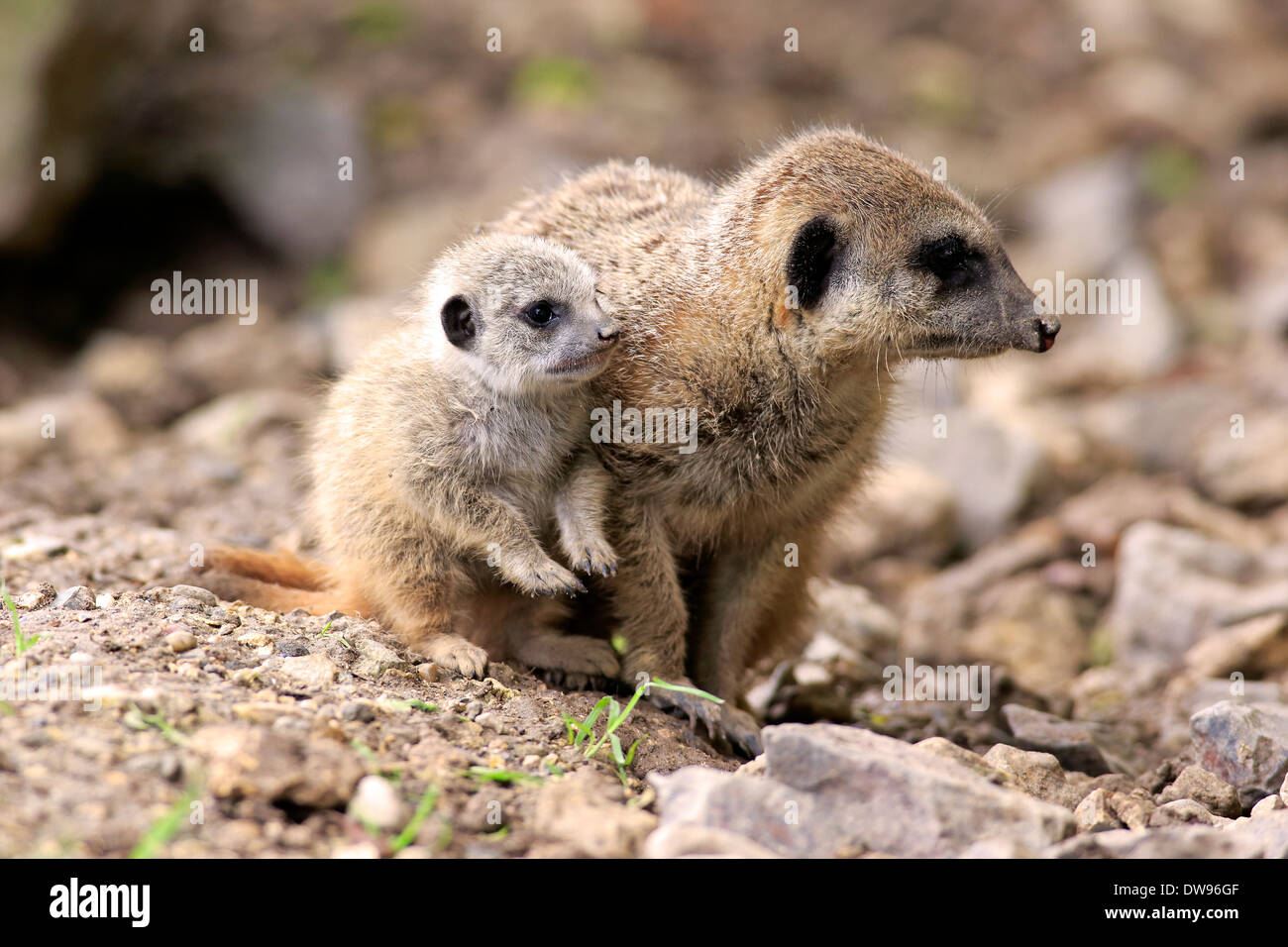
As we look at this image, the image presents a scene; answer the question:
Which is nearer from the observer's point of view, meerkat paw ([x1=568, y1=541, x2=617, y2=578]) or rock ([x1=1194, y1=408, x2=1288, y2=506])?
meerkat paw ([x1=568, y1=541, x2=617, y2=578])

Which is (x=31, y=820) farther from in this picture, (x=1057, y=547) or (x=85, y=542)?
(x=1057, y=547)

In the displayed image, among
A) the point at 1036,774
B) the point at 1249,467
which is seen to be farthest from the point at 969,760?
the point at 1249,467

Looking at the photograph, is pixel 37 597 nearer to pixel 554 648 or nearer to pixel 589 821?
pixel 554 648

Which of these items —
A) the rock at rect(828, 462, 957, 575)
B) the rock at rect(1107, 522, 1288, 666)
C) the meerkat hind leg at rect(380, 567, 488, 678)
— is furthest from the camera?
the rock at rect(828, 462, 957, 575)

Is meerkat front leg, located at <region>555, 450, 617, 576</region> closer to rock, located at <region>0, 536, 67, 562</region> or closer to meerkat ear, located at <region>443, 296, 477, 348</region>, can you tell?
meerkat ear, located at <region>443, 296, 477, 348</region>

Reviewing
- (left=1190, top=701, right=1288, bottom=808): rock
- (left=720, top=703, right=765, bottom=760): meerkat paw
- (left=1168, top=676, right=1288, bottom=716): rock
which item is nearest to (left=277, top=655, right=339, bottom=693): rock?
(left=720, top=703, right=765, bottom=760): meerkat paw
